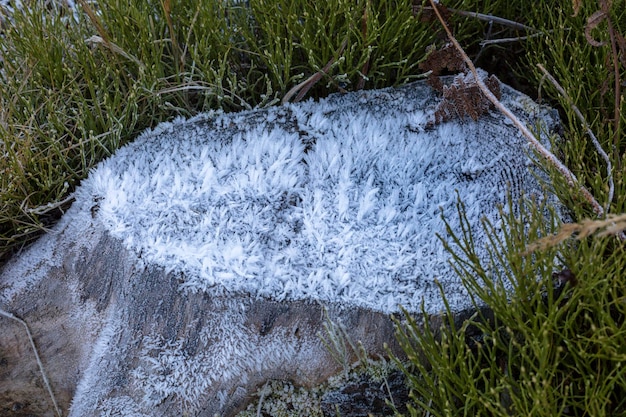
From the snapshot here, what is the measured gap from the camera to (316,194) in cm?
178

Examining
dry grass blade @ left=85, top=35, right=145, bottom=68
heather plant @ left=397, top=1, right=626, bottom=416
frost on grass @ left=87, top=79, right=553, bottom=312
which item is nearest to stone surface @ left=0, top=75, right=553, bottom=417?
frost on grass @ left=87, top=79, right=553, bottom=312

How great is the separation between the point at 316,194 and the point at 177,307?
538 millimetres

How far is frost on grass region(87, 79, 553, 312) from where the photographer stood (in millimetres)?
1641

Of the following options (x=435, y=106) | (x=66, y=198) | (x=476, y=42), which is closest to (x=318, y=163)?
(x=435, y=106)

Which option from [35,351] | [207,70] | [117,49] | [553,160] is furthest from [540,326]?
[117,49]

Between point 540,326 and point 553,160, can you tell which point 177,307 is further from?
point 553,160

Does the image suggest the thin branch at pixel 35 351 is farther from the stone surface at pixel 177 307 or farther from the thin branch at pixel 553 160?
the thin branch at pixel 553 160

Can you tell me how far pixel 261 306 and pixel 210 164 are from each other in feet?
1.66

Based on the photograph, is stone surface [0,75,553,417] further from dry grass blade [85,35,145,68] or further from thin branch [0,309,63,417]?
dry grass blade [85,35,145,68]

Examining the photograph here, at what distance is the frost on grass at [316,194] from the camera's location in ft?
5.38

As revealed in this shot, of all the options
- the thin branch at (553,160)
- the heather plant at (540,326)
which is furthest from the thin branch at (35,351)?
the thin branch at (553,160)

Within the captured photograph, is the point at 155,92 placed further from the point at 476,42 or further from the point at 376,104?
the point at 476,42

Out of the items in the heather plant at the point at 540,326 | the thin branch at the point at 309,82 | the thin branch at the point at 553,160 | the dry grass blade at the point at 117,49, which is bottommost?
the heather plant at the point at 540,326

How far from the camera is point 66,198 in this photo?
1974 millimetres
